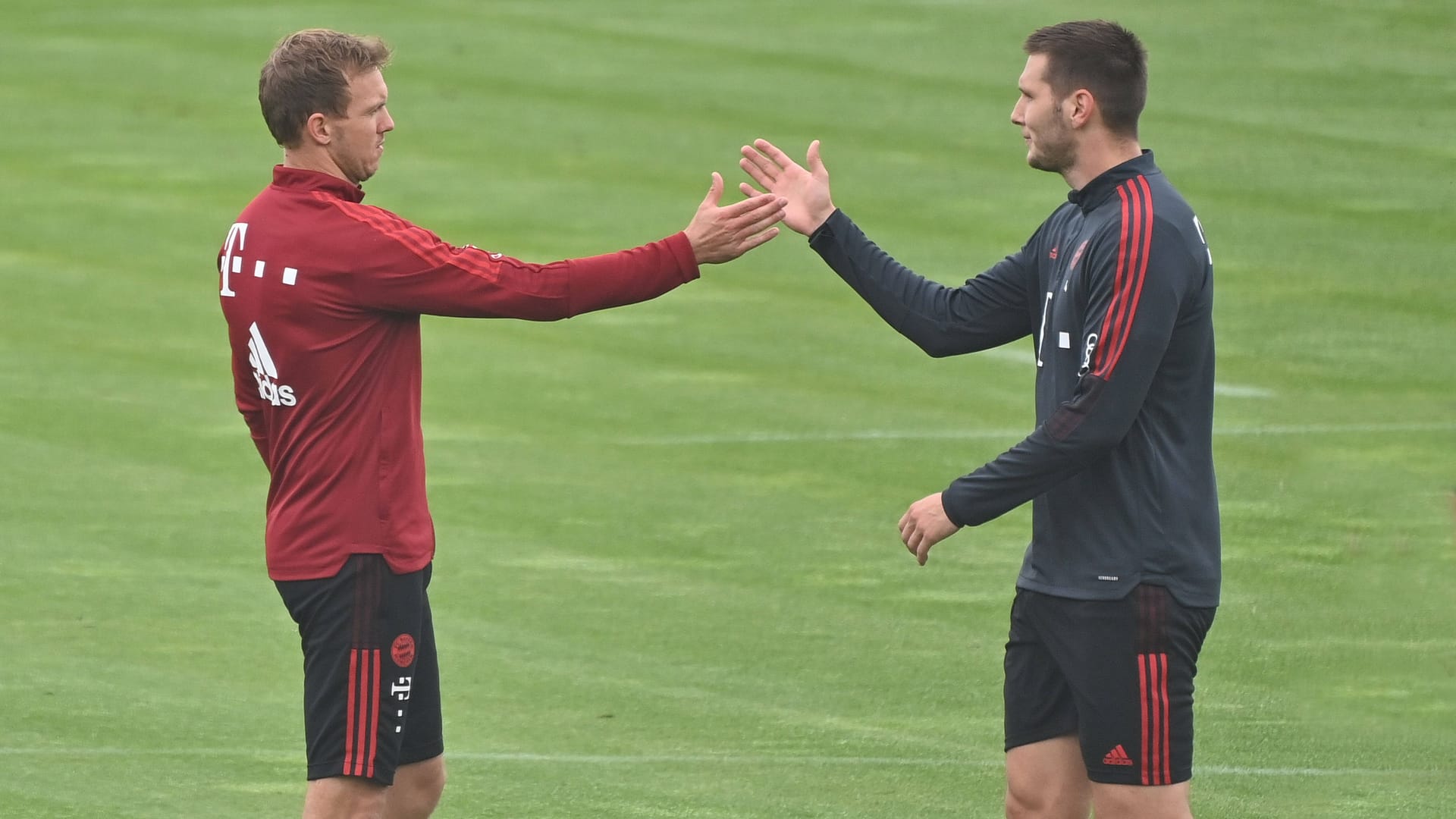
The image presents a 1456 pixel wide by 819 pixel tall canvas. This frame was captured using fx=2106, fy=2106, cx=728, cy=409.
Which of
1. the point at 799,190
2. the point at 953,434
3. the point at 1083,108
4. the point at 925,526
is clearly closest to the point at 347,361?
the point at 925,526

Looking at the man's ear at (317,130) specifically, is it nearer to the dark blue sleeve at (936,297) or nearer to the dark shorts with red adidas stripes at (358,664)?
the dark shorts with red adidas stripes at (358,664)

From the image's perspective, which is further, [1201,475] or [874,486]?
[874,486]

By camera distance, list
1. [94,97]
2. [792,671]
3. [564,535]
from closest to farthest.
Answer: [792,671]
[564,535]
[94,97]

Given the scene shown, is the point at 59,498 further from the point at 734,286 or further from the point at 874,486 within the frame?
the point at 734,286

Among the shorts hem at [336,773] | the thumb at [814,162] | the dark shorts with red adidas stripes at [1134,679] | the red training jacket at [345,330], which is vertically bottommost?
the shorts hem at [336,773]

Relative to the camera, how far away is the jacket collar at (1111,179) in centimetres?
489

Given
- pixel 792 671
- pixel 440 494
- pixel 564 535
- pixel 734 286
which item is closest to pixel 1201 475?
pixel 792 671

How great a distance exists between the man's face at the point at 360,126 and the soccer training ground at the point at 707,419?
2521 millimetres

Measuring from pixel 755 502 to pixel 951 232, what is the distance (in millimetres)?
5119

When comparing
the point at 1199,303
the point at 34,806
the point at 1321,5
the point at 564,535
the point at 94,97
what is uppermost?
the point at 1321,5

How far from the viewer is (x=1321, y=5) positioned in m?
19.6

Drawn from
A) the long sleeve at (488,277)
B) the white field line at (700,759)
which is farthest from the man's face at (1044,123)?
the white field line at (700,759)

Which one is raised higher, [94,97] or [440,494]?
[94,97]

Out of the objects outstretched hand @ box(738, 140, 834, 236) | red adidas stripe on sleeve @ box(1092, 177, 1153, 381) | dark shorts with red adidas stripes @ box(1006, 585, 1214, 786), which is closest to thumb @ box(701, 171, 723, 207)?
outstretched hand @ box(738, 140, 834, 236)
